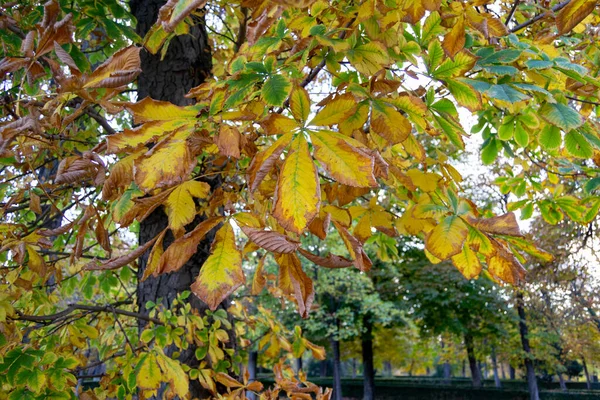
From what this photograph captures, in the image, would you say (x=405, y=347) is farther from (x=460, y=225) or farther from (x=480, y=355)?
(x=460, y=225)

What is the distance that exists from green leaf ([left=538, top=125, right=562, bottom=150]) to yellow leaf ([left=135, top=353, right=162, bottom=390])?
167 centimetres

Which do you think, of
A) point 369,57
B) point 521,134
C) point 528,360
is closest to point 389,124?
point 369,57

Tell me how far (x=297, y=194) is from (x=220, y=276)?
239mm

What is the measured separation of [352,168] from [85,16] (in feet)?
7.31

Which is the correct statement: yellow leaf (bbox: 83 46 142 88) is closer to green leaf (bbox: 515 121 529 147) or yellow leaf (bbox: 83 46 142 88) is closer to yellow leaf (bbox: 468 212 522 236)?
yellow leaf (bbox: 468 212 522 236)

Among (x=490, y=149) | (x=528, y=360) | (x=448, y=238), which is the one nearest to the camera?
(x=448, y=238)

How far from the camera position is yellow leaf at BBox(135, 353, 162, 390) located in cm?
164

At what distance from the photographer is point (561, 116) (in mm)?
1232

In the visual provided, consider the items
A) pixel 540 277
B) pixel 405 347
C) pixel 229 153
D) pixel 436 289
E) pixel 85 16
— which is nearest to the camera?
pixel 229 153

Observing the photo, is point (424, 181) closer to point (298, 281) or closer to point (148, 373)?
point (298, 281)

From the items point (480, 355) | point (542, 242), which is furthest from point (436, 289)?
point (542, 242)

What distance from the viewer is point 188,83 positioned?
267cm

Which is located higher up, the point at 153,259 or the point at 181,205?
the point at 181,205

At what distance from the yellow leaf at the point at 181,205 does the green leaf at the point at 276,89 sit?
32cm
